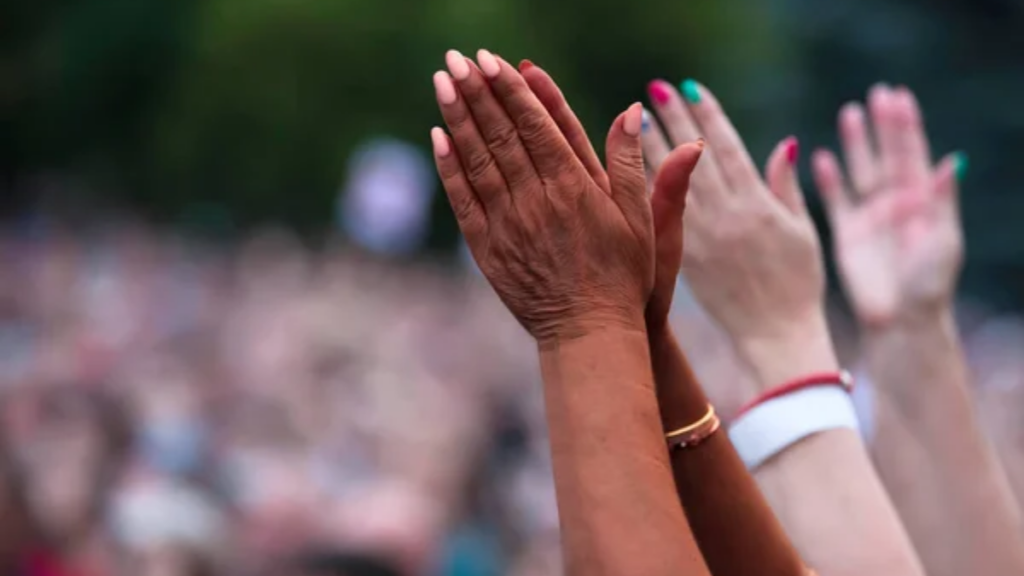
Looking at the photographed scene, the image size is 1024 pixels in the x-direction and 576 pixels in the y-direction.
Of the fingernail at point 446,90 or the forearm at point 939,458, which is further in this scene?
the forearm at point 939,458

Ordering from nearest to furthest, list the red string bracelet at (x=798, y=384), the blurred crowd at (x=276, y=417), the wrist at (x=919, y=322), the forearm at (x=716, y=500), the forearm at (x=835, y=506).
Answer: the forearm at (x=716, y=500), the forearm at (x=835, y=506), the red string bracelet at (x=798, y=384), the wrist at (x=919, y=322), the blurred crowd at (x=276, y=417)

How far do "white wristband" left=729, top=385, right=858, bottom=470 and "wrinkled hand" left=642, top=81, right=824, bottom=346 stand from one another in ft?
0.38

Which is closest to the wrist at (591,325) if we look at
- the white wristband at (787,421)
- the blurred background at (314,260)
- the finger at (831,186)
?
the white wristband at (787,421)

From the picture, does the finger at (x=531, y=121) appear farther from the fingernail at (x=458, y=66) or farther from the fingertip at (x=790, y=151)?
the fingertip at (x=790, y=151)

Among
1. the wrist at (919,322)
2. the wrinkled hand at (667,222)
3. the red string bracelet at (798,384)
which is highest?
the wrinkled hand at (667,222)

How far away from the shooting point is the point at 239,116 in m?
9.66

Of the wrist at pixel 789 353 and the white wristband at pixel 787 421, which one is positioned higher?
the wrist at pixel 789 353

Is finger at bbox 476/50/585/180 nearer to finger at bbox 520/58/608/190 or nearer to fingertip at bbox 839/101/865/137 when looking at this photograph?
finger at bbox 520/58/608/190

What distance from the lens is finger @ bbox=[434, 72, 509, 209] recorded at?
1448 millimetres

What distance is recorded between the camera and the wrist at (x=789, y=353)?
82.7 inches

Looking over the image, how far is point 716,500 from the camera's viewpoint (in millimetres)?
1687

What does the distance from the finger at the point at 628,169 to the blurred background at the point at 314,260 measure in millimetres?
970

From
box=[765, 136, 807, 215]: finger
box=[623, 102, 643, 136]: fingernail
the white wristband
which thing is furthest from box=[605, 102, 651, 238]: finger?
box=[765, 136, 807, 215]: finger

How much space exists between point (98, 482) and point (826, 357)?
2581 millimetres
